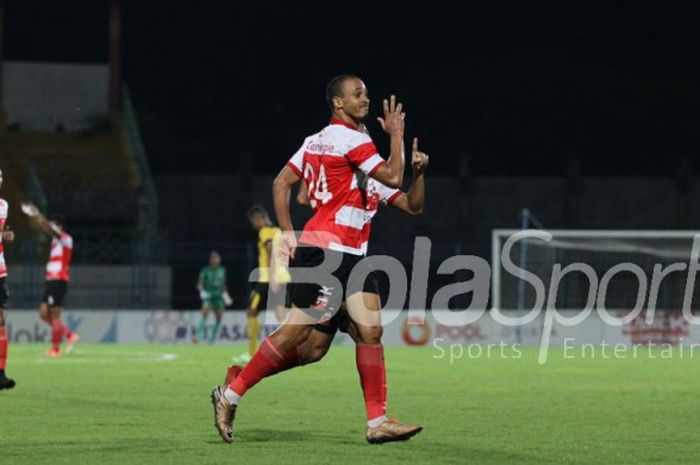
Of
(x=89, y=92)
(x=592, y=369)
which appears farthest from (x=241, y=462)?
(x=89, y=92)

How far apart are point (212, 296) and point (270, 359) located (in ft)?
74.0

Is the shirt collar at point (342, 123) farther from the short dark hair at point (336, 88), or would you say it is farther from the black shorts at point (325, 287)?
the black shorts at point (325, 287)

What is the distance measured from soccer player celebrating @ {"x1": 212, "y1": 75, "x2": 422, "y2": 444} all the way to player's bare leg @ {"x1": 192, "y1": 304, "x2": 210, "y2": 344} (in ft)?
73.8

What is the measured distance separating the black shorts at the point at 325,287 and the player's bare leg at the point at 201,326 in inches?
891

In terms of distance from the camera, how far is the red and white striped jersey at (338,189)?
29.5 ft

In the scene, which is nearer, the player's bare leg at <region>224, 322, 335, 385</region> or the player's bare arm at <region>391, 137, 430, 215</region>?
the player's bare arm at <region>391, 137, 430, 215</region>

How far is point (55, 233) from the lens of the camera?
21.4m

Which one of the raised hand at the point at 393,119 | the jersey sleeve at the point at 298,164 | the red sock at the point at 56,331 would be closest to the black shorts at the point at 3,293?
the jersey sleeve at the point at 298,164

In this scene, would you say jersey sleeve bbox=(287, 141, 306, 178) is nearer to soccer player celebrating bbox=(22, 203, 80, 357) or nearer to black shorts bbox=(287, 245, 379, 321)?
black shorts bbox=(287, 245, 379, 321)

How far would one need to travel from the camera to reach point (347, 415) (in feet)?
37.6

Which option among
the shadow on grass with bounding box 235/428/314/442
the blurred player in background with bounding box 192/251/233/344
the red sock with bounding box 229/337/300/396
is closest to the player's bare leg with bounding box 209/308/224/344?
the blurred player in background with bounding box 192/251/233/344

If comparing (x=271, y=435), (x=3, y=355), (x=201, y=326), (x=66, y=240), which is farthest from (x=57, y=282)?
(x=271, y=435)

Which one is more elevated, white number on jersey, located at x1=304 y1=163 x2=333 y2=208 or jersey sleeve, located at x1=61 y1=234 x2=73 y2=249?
white number on jersey, located at x1=304 y1=163 x2=333 y2=208

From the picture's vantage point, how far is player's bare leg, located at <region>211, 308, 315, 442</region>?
9.08 metres
